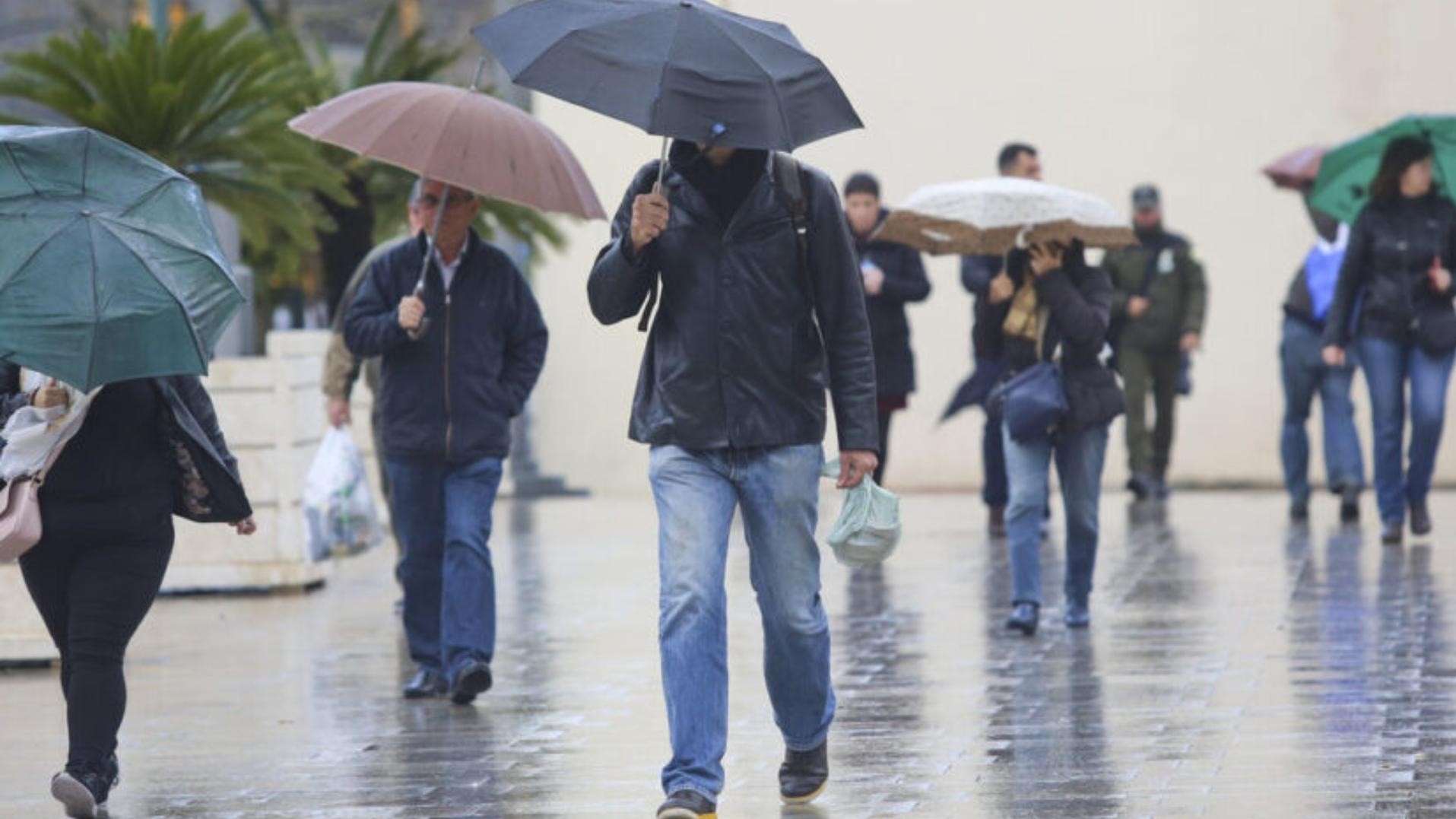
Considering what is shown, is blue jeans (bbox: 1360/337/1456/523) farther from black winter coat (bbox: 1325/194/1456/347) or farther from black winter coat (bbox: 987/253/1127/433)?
black winter coat (bbox: 987/253/1127/433)

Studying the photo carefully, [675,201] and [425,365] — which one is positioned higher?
[675,201]

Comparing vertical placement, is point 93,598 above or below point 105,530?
below

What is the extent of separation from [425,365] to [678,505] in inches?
108

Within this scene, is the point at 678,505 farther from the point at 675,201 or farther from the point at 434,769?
the point at 434,769

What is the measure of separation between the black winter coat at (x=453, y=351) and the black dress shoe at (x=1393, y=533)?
234 inches

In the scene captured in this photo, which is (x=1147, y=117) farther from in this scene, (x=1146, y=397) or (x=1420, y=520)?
(x=1420, y=520)

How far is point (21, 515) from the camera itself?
7.33 m

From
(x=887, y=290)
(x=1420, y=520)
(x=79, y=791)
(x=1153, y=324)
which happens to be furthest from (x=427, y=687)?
(x=1153, y=324)

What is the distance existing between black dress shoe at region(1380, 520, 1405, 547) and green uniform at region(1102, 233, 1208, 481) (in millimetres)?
3561

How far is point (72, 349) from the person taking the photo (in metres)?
7.13

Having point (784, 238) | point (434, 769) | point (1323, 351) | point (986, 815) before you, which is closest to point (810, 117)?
point (784, 238)

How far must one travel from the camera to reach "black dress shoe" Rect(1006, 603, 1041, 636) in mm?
11102

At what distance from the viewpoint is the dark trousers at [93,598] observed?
743 centimetres

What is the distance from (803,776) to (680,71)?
1.83 m
